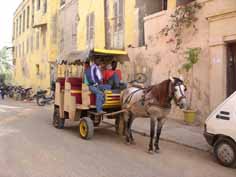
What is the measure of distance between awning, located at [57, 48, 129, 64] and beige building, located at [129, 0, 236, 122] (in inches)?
116

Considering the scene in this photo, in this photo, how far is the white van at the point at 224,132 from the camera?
684 centimetres

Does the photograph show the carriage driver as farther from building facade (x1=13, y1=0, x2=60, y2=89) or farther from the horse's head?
building facade (x1=13, y1=0, x2=60, y2=89)

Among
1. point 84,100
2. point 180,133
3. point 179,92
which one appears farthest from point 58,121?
point 179,92

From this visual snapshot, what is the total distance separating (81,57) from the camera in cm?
1009

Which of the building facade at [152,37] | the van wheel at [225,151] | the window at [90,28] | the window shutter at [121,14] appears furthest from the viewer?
the window at [90,28]

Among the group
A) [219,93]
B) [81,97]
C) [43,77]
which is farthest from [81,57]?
[43,77]

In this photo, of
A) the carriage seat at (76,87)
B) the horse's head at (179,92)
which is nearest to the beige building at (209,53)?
the horse's head at (179,92)

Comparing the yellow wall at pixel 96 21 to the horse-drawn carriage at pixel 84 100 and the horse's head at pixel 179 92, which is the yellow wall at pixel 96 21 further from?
the horse's head at pixel 179 92

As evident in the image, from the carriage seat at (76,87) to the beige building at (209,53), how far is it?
422 centimetres

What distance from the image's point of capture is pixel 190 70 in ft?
41.1

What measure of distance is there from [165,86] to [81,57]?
3069 mm

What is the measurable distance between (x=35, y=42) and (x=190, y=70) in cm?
2489

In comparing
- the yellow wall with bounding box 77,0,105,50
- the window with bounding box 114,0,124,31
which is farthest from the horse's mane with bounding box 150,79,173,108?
the yellow wall with bounding box 77,0,105,50

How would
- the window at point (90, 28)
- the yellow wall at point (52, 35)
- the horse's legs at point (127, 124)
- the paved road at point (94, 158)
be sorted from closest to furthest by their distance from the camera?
the paved road at point (94, 158), the horse's legs at point (127, 124), the yellow wall at point (52, 35), the window at point (90, 28)
